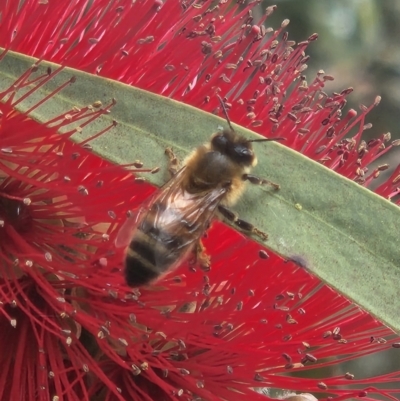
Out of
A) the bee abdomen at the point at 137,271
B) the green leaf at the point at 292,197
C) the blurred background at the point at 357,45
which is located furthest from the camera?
the blurred background at the point at 357,45

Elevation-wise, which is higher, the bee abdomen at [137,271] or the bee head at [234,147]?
the bee head at [234,147]

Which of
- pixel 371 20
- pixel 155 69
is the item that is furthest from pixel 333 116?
pixel 371 20

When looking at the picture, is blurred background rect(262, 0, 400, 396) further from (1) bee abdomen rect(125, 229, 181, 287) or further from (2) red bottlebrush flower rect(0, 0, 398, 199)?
(1) bee abdomen rect(125, 229, 181, 287)

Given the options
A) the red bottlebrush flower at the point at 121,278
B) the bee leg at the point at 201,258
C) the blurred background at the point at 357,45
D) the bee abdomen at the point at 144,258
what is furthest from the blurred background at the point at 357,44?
the bee abdomen at the point at 144,258

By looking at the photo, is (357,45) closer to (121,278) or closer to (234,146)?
(234,146)

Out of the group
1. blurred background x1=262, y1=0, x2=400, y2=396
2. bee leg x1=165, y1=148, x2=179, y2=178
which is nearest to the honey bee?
bee leg x1=165, y1=148, x2=179, y2=178

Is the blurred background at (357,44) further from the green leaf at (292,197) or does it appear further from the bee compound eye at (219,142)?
the green leaf at (292,197)

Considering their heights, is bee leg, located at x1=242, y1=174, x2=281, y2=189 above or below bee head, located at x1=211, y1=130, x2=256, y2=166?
above

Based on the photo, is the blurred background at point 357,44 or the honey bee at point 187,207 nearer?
Answer: the honey bee at point 187,207
